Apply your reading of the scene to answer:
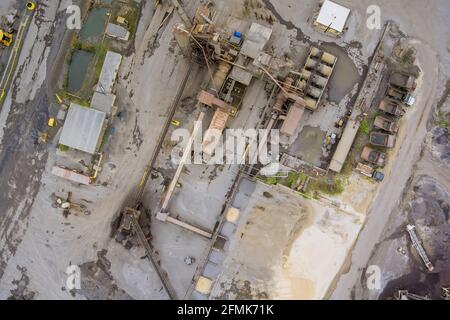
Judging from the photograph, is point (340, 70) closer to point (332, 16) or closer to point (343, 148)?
point (332, 16)

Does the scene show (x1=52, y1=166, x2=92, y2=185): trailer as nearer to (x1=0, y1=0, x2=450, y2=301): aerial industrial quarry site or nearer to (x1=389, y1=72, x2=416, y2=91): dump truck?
(x1=0, y1=0, x2=450, y2=301): aerial industrial quarry site

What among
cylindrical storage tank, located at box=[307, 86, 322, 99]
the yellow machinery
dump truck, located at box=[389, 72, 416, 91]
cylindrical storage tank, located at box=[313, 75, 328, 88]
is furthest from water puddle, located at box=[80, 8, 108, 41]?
dump truck, located at box=[389, 72, 416, 91]

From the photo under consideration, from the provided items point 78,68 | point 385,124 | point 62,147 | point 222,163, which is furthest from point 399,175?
point 78,68

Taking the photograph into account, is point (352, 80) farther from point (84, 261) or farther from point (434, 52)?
point (84, 261)

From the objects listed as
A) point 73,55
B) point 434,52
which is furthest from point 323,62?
point 73,55

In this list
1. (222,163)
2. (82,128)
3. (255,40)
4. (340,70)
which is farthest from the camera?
(222,163)

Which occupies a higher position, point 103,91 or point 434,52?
point 434,52

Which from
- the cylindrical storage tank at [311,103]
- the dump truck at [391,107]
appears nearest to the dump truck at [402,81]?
the dump truck at [391,107]
